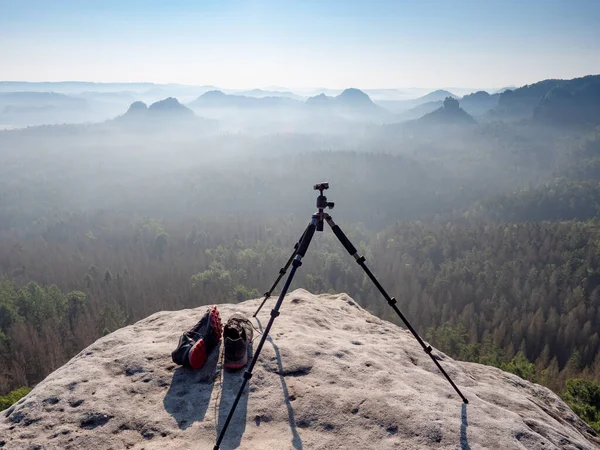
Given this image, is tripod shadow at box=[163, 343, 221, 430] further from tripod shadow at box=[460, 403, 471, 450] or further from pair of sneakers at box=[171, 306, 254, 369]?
tripod shadow at box=[460, 403, 471, 450]

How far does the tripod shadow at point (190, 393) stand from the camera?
20.8 ft

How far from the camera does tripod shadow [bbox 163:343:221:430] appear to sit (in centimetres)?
635

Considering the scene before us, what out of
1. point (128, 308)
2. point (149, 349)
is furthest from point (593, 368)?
point (128, 308)

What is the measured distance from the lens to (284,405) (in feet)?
21.7

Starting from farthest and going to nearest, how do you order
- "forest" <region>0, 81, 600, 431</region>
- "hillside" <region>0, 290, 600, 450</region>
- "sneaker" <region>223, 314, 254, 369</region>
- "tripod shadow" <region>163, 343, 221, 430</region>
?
"forest" <region>0, 81, 600, 431</region>, "sneaker" <region>223, 314, 254, 369</region>, "tripod shadow" <region>163, 343, 221, 430</region>, "hillside" <region>0, 290, 600, 450</region>

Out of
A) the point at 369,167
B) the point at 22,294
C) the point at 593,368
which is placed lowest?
the point at 593,368

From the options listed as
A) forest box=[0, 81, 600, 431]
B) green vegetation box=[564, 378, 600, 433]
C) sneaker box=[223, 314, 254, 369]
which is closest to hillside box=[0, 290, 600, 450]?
sneaker box=[223, 314, 254, 369]

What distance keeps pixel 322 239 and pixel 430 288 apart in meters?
31.6

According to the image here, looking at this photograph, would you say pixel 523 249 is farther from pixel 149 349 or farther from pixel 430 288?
pixel 149 349

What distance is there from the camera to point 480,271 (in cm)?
7144

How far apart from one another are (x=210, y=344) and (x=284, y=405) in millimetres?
2166

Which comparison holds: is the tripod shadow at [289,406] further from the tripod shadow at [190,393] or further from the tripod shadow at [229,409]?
the tripod shadow at [190,393]

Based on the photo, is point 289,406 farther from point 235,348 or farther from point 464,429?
point 464,429

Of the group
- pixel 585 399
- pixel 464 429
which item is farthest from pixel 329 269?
pixel 464 429
